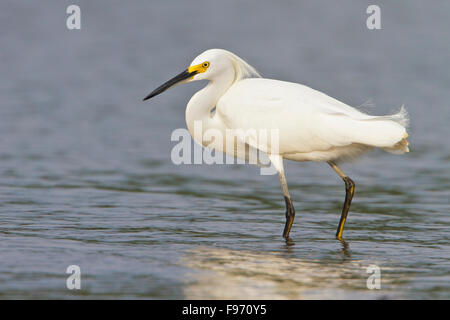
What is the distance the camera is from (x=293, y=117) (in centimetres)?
780

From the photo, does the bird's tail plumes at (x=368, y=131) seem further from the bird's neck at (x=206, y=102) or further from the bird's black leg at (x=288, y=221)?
the bird's neck at (x=206, y=102)

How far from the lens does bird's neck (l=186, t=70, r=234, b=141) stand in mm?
8312

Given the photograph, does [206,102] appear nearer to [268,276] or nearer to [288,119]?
[288,119]

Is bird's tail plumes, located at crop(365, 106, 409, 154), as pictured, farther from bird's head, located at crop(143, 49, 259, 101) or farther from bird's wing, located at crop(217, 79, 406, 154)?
bird's head, located at crop(143, 49, 259, 101)

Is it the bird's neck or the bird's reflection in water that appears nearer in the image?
the bird's reflection in water

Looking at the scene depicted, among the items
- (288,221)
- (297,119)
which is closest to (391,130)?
(297,119)

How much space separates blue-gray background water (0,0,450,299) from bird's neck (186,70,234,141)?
3.05 ft

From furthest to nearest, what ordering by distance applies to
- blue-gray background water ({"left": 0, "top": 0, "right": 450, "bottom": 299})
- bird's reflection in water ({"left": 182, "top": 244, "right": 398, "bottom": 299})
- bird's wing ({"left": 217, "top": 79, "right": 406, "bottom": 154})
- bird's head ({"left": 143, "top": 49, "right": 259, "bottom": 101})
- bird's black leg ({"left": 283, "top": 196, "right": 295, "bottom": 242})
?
bird's head ({"left": 143, "top": 49, "right": 259, "bottom": 101}) → bird's black leg ({"left": 283, "top": 196, "right": 295, "bottom": 242}) → bird's wing ({"left": 217, "top": 79, "right": 406, "bottom": 154}) → blue-gray background water ({"left": 0, "top": 0, "right": 450, "bottom": 299}) → bird's reflection in water ({"left": 182, "top": 244, "right": 398, "bottom": 299})

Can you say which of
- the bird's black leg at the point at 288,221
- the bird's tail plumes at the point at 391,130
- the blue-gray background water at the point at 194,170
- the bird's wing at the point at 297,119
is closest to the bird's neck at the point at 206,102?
the bird's wing at the point at 297,119

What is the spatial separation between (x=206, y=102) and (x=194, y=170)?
8.71 ft

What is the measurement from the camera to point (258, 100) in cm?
795

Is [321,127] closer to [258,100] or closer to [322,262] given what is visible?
[258,100]

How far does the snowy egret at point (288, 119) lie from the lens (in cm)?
748

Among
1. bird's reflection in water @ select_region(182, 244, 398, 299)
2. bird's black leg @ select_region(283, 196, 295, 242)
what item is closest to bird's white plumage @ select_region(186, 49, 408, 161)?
bird's black leg @ select_region(283, 196, 295, 242)
